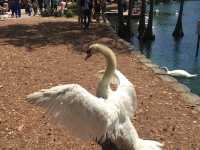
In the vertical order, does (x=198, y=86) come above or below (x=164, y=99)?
below

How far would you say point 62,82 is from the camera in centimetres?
1277

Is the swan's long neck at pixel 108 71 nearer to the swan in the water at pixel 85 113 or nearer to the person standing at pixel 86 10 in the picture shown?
the swan in the water at pixel 85 113

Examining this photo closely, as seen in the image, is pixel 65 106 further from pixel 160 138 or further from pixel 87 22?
pixel 87 22

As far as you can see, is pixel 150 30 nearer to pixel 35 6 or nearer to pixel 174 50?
pixel 174 50

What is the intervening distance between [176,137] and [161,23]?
1463 inches

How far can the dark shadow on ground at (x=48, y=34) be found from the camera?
65.2 ft

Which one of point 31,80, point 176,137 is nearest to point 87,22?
point 31,80

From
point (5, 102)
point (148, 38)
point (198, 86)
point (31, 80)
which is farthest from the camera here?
point (148, 38)

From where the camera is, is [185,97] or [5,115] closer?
[5,115]

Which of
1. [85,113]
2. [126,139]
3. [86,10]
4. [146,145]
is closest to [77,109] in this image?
[85,113]

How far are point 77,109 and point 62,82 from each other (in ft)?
20.8

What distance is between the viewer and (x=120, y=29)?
34.2 m

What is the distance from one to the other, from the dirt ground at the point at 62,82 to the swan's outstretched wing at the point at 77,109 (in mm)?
1949

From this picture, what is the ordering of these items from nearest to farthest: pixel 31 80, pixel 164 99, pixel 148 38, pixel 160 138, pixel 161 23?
pixel 160 138
pixel 164 99
pixel 31 80
pixel 148 38
pixel 161 23
